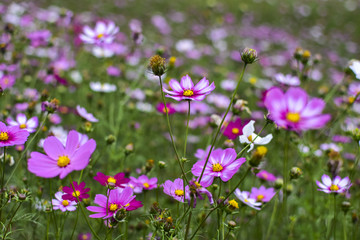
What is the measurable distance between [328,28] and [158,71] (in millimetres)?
7228

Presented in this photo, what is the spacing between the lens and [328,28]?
692 cm

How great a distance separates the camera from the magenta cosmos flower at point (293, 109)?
596mm

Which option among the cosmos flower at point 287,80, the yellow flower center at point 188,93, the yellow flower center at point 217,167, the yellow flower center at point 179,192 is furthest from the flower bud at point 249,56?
the cosmos flower at point 287,80

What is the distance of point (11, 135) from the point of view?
80 cm

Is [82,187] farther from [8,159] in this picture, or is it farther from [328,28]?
[328,28]

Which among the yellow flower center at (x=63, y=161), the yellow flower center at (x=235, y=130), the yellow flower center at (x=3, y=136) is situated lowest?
the yellow flower center at (x=235, y=130)

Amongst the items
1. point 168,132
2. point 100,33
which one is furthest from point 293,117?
point 168,132

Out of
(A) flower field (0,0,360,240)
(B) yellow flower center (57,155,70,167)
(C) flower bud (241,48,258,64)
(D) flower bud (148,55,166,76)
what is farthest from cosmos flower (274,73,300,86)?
(B) yellow flower center (57,155,70,167)

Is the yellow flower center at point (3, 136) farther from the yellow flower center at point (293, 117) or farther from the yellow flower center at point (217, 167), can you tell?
the yellow flower center at point (293, 117)

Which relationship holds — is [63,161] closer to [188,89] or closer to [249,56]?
[188,89]

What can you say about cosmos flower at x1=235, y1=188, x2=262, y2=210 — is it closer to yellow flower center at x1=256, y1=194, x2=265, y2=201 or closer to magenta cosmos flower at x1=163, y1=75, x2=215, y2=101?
yellow flower center at x1=256, y1=194, x2=265, y2=201

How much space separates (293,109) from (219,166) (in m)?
0.25

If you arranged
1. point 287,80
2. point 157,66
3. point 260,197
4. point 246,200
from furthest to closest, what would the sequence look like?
1. point 287,80
2. point 260,197
3. point 246,200
4. point 157,66

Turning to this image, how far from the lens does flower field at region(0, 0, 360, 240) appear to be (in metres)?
0.76
